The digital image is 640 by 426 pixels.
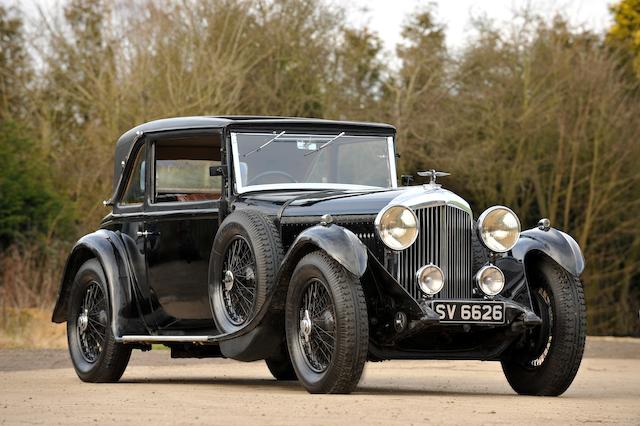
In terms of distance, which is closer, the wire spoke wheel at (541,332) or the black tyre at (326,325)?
the black tyre at (326,325)

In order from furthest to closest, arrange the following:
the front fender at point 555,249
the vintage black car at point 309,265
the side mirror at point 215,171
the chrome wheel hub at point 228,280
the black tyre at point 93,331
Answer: the black tyre at point 93,331 < the side mirror at point 215,171 < the chrome wheel hub at point 228,280 < the front fender at point 555,249 < the vintage black car at point 309,265

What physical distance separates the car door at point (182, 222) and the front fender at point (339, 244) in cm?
148

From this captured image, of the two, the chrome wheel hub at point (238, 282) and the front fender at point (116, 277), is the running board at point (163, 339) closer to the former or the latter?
the front fender at point (116, 277)

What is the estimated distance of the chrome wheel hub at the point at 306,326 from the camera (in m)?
9.04

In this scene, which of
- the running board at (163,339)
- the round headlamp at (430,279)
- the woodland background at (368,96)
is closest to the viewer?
the round headlamp at (430,279)

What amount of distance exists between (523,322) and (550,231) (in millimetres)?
1080

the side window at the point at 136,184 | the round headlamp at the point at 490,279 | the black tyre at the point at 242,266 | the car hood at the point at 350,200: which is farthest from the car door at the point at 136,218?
the round headlamp at the point at 490,279

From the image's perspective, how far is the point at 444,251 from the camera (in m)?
9.33

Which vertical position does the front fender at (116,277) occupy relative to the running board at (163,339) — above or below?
above

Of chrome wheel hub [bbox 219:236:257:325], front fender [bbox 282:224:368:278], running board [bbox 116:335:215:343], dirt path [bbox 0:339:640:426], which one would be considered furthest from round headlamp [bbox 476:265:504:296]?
running board [bbox 116:335:215:343]

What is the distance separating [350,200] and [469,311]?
1217 mm

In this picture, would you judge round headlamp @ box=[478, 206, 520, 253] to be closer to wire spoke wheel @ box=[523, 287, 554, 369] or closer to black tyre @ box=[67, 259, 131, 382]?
wire spoke wheel @ box=[523, 287, 554, 369]

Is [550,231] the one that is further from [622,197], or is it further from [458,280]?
[622,197]

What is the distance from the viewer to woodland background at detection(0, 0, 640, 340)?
27078mm
